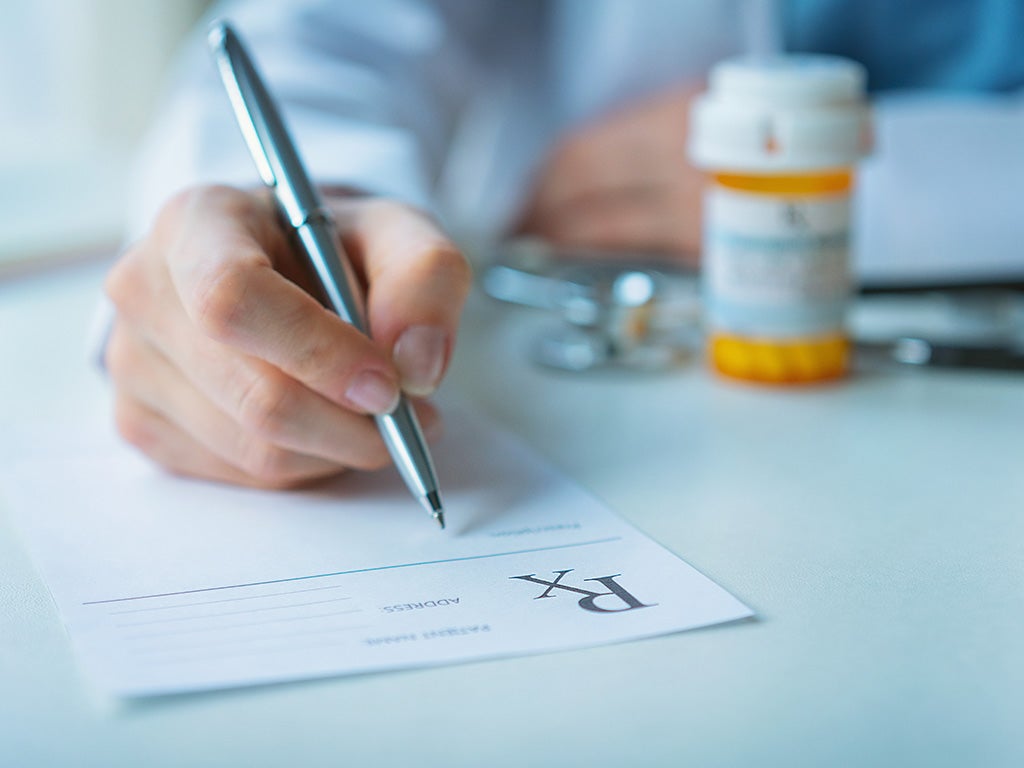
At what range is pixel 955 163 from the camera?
688mm

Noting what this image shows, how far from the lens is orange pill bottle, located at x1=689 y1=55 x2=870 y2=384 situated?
1.69 ft

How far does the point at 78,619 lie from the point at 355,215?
22 centimetres

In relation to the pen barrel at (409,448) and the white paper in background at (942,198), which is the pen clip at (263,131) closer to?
the pen barrel at (409,448)

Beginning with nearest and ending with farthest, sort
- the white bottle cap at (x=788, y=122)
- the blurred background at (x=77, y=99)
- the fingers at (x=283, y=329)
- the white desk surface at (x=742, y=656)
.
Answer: the white desk surface at (x=742, y=656)
the fingers at (x=283, y=329)
the white bottle cap at (x=788, y=122)
the blurred background at (x=77, y=99)

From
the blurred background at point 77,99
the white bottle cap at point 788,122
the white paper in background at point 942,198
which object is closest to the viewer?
the white bottle cap at point 788,122

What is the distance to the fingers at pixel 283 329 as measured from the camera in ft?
1.26

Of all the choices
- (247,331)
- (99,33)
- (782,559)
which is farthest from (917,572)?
(99,33)

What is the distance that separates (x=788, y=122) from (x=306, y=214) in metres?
0.22

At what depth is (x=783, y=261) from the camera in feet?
1.73

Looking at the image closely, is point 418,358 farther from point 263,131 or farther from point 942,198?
point 942,198

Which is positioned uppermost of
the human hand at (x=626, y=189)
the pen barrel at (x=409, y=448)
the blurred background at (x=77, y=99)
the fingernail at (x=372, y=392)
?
the blurred background at (x=77, y=99)

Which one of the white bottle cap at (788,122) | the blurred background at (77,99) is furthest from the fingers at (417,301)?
the blurred background at (77,99)

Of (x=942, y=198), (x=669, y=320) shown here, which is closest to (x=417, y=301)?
(x=669, y=320)

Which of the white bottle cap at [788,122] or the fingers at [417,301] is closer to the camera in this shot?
the fingers at [417,301]
